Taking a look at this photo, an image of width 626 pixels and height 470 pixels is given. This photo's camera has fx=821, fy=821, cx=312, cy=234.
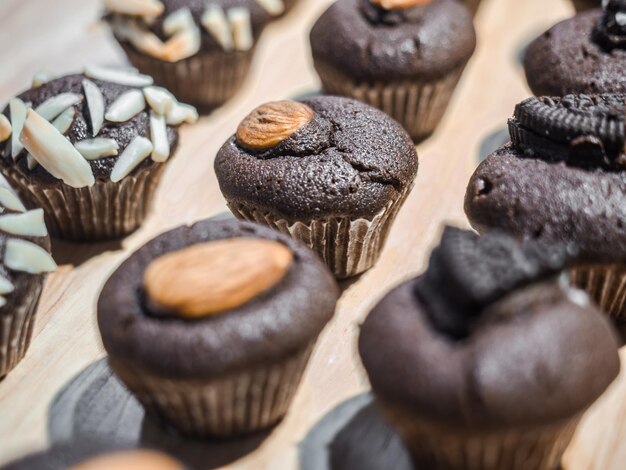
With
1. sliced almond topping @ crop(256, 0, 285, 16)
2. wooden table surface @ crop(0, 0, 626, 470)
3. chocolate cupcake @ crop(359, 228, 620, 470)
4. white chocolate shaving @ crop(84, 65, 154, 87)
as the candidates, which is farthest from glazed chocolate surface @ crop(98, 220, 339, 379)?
sliced almond topping @ crop(256, 0, 285, 16)

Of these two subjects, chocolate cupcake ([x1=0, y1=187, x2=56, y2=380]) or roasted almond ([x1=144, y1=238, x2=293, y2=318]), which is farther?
chocolate cupcake ([x1=0, y1=187, x2=56, y2=380])

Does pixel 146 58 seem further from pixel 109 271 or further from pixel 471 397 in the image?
pixel 471 397

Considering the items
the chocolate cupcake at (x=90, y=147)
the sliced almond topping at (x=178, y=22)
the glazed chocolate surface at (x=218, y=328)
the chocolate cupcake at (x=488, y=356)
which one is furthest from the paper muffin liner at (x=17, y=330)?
the sliced almond topping at (x=178, y=22)

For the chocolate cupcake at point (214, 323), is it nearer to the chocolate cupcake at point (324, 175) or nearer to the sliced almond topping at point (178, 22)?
the chocolate cupcake at point (324, 175)

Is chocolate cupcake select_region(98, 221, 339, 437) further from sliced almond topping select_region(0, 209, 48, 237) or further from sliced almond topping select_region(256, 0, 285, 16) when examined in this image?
sliced almond topping select_region(256, 0, 285, 16)

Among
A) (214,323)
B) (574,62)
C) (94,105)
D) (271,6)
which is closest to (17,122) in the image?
(94,105)

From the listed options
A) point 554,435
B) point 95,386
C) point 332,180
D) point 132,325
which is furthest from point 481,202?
point 95,386

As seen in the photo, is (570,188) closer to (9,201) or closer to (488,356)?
(488,356)
